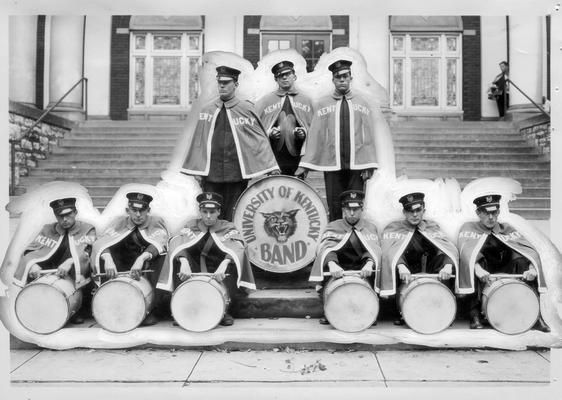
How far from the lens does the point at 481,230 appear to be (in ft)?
13.9

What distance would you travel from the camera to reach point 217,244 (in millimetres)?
4266

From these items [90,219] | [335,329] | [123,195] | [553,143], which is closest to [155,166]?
[123,195]

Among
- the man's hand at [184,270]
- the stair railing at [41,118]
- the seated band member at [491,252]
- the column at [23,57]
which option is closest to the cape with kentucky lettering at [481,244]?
the seated band member at [491,252]

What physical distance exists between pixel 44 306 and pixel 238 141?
1962 mm

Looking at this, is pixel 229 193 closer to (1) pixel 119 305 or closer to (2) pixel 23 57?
(1) pixel 119 305

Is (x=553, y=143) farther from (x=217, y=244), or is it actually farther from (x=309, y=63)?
(x=217, y=244)

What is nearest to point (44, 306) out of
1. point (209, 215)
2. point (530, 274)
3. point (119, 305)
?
point (119, 305)

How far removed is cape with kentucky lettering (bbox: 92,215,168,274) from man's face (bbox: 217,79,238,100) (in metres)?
1.13

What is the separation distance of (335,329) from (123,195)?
1951 millimetres

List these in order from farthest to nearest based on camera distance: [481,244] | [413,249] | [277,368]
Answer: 1. [413,249]
2. [481,244]
3. [277,368]

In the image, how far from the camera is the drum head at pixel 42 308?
408 centimetres

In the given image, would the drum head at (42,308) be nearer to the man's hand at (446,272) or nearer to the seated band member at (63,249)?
the seated band member at (63,249)

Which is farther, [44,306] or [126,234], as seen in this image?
[126,234]

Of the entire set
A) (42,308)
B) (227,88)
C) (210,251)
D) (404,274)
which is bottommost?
(42,308)
